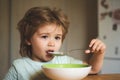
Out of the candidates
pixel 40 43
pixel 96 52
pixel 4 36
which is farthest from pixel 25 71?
pixel 4 36

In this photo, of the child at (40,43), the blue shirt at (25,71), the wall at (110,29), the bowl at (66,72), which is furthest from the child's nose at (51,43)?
the wall at (110,29)

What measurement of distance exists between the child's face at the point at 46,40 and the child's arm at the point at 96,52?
0.58ft

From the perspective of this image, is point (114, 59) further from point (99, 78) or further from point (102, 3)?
point (99, 78)

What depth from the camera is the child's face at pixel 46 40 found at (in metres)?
1.05

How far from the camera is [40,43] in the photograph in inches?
41.8

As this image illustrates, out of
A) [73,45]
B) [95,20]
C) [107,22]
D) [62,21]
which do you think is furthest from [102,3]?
[62,21]

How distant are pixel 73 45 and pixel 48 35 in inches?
102

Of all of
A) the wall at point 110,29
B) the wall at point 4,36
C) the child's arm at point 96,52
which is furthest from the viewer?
the wall at point 4,36

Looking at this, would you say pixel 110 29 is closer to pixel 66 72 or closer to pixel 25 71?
pixel 25 71

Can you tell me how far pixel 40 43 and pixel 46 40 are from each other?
0.03 m

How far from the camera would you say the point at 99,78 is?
1008mm

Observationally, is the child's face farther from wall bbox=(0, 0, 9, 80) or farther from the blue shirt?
wall bbox=(0, 0, 9, 80)

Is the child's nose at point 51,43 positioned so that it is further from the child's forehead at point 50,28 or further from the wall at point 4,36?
the wall at point 4,36

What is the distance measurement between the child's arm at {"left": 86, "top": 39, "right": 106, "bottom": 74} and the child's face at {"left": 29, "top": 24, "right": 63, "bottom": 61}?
178mm
